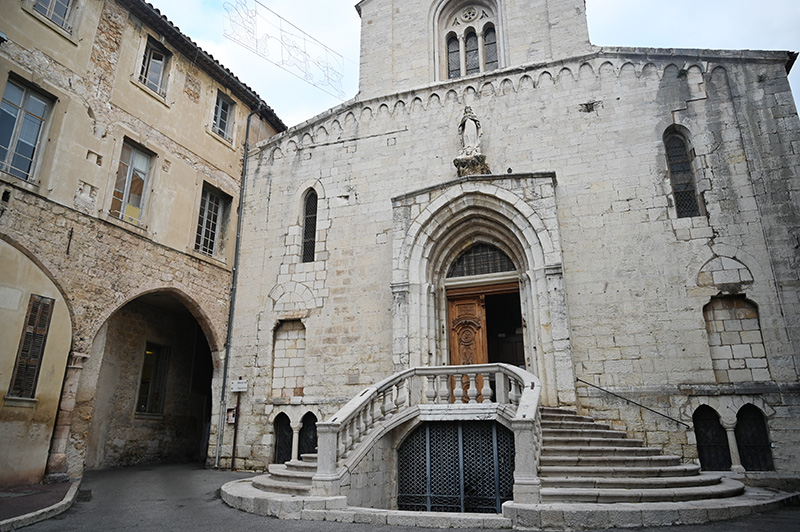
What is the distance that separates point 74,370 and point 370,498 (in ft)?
19.4

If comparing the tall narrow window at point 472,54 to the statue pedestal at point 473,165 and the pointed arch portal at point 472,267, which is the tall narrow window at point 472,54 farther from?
the pointed arch portal at point 472,267

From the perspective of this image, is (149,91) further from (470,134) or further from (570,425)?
(570,425)

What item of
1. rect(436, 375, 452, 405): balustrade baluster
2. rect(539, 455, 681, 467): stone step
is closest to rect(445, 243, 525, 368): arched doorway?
rect(436, 375, 452, 405): balustrade baluster

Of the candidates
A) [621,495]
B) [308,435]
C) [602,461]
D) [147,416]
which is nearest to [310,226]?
[308,435]

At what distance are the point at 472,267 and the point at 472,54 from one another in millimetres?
5993

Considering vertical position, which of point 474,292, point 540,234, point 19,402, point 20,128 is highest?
point 20,128

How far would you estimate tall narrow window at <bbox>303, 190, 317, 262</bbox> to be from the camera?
1326 cm

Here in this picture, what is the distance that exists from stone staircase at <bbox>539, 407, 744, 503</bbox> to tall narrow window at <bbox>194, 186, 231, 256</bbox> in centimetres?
910

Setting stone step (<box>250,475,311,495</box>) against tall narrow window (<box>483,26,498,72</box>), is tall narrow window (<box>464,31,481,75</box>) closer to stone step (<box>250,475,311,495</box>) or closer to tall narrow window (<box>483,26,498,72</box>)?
tall narrow window (<box>483,26,498,72</box>)

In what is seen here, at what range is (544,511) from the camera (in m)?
5.60

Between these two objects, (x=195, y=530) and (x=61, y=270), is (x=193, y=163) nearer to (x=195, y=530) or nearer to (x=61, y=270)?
(x=61, y=270)

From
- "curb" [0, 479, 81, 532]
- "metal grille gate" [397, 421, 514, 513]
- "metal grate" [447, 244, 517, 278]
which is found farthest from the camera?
"metal grate" [447, 244, 517, 278]

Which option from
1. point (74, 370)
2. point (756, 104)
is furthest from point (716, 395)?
point (74, 370)

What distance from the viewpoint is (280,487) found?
25.0 ft
